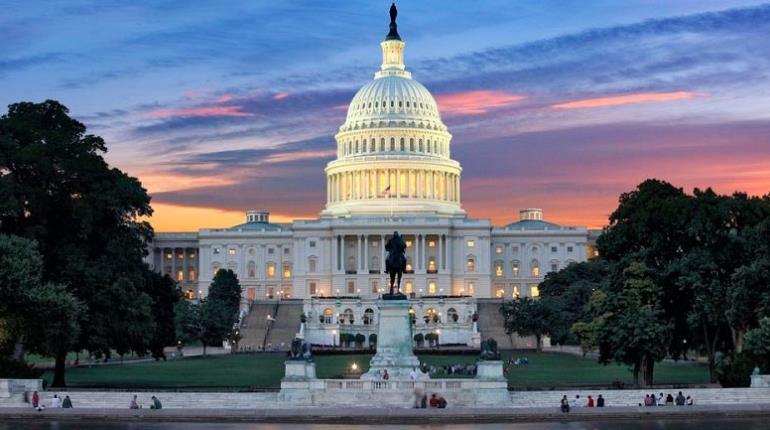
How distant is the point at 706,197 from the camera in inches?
3137

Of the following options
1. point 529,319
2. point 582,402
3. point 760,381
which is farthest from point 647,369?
point 529,319

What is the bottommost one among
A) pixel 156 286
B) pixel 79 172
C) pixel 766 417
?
pixel 766 417

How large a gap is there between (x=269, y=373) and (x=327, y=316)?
6827 cm

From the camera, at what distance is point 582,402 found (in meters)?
61.8

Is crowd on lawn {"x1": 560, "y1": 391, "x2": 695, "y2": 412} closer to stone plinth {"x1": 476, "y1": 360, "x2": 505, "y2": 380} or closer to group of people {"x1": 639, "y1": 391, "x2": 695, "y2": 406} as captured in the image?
group of people {"x1": 639, "y1": 391, "x2": 695, "y2": 406}

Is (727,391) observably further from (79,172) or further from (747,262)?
(79,172)

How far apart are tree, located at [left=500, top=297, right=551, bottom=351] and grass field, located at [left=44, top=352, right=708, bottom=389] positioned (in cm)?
1105

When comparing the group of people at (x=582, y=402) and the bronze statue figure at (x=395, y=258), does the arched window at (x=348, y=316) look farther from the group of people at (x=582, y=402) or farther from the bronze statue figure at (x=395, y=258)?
the group of people at (x=582, y=402)

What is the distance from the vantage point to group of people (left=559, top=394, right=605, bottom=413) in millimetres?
58513

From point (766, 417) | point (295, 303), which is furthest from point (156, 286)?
point (295, 303)

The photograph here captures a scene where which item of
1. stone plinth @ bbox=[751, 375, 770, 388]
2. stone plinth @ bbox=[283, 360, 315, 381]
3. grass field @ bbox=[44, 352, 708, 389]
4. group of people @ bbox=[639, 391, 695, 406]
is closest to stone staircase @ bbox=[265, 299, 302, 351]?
grass field @ bbox=[44, 352, 708, 389]

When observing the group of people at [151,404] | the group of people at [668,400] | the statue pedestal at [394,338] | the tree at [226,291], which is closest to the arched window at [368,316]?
the tree at [226,291]

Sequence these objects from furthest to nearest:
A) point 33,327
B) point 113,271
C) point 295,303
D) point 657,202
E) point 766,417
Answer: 1. point 295,303
2. point 657,202
3. point 113,271
4. point 33,327
5. point 766,417

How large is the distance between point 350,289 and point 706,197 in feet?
397
